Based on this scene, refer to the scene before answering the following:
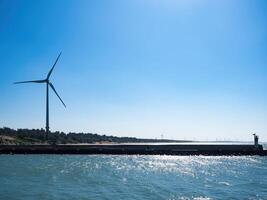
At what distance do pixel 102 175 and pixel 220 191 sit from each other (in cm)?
1481

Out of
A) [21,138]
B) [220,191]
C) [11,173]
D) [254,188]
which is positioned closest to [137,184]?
[220,191]

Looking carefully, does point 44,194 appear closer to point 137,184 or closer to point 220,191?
Result: point 137,184

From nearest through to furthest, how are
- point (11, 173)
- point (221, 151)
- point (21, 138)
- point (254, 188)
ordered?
point (254, 188)
point (11, 173)
point (221, 151)
point (21, 138)

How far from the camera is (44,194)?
31.4m

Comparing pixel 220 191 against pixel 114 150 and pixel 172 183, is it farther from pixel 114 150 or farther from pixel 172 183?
pixel 114 150

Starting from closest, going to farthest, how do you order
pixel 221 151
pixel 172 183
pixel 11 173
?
pixel 172 183 < pixel 11 173 < pixel 221 151

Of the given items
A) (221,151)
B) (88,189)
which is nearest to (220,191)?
(88,189)

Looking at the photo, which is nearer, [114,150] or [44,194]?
[44,194]

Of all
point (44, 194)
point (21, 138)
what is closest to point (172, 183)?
point (44, 194)

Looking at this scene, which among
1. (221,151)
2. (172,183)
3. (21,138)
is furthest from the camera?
(21,138)

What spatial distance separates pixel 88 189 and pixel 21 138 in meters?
99.3

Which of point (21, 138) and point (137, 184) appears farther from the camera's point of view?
point (21, 138)

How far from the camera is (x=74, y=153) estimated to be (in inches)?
3150

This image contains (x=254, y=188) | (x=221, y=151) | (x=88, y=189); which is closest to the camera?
(x=88, y=189)
